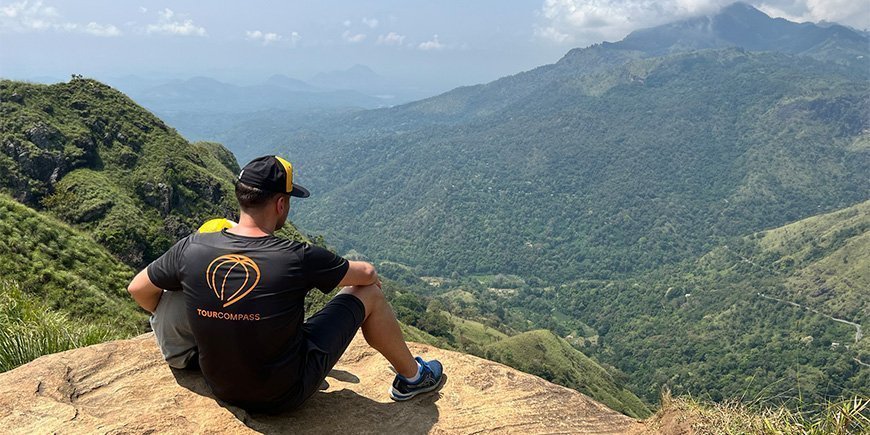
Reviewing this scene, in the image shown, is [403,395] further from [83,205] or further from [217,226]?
[83,205]

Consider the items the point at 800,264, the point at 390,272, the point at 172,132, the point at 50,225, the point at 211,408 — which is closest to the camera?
the point at 211,408

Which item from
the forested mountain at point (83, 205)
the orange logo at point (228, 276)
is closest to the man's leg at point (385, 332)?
the orange logo at point (228, 276)

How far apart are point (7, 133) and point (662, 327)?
446 feet

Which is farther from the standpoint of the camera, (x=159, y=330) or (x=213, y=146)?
(x=213, y=146)

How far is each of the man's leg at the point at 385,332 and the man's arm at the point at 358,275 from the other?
0.30 metres

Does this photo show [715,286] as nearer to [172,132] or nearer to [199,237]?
[172,132]

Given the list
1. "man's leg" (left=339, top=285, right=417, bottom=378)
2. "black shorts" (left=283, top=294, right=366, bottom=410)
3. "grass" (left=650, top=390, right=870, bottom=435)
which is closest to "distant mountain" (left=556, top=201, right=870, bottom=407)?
"grass" (left=650, top=390, right=870, bottom=435)

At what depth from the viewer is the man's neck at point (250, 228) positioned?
4152mm

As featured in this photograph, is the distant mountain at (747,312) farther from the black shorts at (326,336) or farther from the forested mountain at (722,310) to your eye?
the black shorts at (326,336)

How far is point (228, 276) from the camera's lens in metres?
3.93

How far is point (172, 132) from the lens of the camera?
48781mm

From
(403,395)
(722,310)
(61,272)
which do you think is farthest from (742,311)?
(403,395)

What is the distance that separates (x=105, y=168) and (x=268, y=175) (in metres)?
41.2

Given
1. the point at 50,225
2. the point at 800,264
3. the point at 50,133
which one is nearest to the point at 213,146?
the point at 50,133
